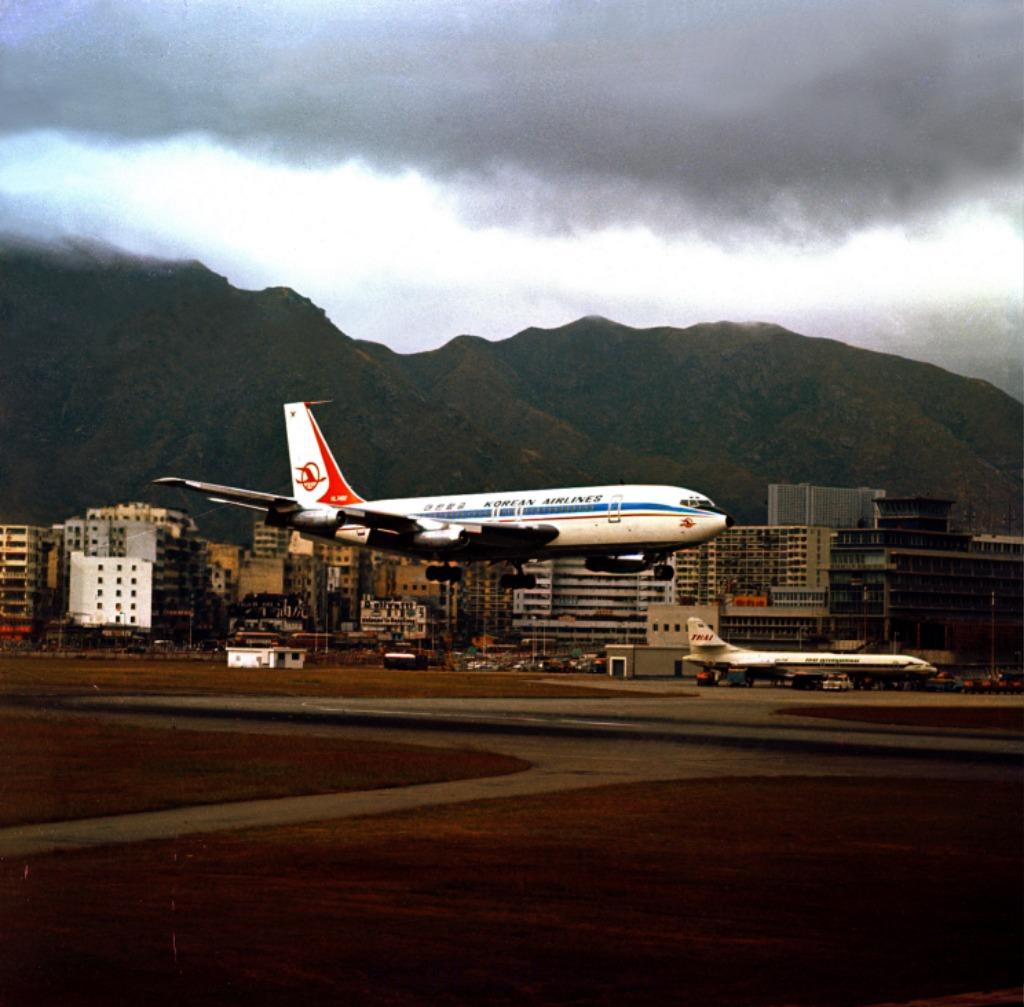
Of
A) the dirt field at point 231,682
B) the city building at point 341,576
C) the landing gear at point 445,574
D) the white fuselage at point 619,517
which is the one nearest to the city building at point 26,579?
the dirt field at point 231,682

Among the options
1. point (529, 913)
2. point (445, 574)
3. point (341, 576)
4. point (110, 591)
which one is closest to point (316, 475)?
point (445, 574)

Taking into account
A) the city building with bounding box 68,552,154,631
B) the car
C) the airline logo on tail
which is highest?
the airline logo on tail

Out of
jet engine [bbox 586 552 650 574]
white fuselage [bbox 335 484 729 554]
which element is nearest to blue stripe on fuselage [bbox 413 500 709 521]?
white fuselage [bbox 335 484 729 554]

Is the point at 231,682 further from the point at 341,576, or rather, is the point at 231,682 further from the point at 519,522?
the point at 519,522

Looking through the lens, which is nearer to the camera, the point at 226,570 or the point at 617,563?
the point at 617,563

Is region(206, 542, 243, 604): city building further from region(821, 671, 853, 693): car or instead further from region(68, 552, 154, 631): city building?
region(821, 671, 853, 693): car

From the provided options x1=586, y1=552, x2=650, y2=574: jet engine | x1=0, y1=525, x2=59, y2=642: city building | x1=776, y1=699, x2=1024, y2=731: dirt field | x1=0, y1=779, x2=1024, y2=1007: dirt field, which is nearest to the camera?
x1=0, y1=779, x2=1024, y2=1007: dirt field

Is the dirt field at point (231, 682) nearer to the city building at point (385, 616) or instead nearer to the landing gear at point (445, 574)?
the landing gear at point (445, 574)
